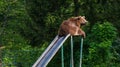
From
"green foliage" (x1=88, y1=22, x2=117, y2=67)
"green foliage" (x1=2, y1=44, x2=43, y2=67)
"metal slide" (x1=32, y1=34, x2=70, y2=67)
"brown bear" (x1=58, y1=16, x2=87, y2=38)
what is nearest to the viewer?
"metal slide" (x1=32, y1=34, x2=70, y2=67)

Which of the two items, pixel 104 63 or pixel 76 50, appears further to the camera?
pixel 76 50

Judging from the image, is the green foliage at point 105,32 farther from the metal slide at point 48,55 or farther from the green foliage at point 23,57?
the metal slide at point 48,55

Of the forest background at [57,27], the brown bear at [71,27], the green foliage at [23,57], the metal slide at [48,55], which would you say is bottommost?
the green foliage at [23,57]

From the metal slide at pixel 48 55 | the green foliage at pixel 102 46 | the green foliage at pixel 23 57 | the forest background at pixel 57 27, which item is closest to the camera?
the metal slide at pixel 48 55

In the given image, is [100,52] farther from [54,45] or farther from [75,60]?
[54,45]

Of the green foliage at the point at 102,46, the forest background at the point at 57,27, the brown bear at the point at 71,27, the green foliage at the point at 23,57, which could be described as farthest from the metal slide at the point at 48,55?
the green foliage at the point at 23,57

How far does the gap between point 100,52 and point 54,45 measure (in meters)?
5.78

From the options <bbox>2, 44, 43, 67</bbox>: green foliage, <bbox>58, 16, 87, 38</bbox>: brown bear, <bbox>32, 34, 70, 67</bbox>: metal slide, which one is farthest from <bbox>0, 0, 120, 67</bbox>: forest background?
<bbox>32, 34, 70, 67</bbox>: metal slide

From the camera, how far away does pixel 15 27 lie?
1806 cm

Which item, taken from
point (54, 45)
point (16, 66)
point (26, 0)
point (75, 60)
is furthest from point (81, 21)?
point (26, 0)

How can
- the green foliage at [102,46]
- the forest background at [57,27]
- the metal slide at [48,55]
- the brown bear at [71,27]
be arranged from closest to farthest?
the metal slide at [48,55] → the brown bear at [71,27] → the green foliage at [102,46] → the forest background at [57,27]

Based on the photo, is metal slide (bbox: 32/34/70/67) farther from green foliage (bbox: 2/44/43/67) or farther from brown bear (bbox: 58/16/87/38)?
green foliage (bbox: 2/44/43/67)

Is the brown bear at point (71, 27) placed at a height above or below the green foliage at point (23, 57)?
above

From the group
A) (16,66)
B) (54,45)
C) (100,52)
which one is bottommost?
(16,66)
